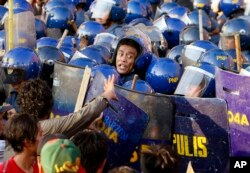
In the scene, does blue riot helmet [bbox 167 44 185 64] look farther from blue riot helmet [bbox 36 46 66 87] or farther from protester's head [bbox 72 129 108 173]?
protester's head [bbox 72 129 108 173]

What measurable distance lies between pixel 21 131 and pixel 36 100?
0.88m

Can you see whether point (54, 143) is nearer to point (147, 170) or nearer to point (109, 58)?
point (147, 170)

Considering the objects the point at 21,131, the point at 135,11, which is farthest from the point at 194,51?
the point at 21,131

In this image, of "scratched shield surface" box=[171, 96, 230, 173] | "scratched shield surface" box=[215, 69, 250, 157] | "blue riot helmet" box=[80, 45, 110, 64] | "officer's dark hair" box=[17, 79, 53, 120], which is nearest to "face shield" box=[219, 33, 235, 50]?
"blue riot helmet" box=[80, 45, 110, 64]

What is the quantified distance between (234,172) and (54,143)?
2.73 metres

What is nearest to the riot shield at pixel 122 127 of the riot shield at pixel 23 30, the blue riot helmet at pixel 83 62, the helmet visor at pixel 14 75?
the helmet visor at pixel 14 75

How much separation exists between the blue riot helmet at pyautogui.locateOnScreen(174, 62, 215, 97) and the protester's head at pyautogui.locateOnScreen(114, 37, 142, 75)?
51 centimetres

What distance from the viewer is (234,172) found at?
26.1ft

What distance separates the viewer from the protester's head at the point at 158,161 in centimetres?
561

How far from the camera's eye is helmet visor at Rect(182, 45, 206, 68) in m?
11.5

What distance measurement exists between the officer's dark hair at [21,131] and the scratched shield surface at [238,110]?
2547 mm

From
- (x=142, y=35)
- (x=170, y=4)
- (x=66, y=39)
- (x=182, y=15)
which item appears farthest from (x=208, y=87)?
(x=170, y=4)

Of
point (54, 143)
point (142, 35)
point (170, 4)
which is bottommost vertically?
point (170, 4)

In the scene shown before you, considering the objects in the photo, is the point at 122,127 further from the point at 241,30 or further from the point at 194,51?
the point at 241,30
